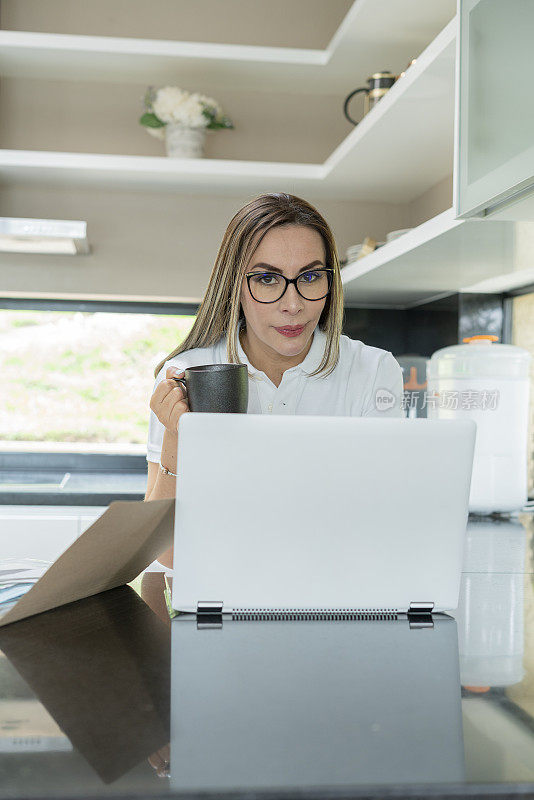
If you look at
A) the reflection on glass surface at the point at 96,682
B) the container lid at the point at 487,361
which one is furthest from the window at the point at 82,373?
the reflection on glass surface at the point at 96,682

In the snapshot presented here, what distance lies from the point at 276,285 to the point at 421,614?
2.34ft

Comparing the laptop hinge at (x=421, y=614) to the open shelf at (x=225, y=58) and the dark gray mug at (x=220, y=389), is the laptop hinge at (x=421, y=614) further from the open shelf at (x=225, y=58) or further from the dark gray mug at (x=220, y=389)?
the open shelf at (x=225, y=58)

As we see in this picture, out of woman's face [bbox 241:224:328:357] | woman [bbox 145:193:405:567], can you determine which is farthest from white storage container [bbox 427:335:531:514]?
woman's face [bbox 241:224:328:357]

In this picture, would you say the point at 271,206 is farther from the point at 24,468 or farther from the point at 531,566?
the point at 24,468

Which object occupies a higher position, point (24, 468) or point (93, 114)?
point (93, 114)

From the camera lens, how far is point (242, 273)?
4.76 ft

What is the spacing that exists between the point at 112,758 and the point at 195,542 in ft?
0.95

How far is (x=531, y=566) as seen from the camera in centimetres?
126

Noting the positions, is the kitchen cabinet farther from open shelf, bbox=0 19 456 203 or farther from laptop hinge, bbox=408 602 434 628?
laptop hinge, bbox=408 602 434 628

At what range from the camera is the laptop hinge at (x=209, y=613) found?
777mm

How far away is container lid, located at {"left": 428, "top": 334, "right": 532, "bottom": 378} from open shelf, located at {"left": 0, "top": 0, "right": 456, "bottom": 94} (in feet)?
2.97

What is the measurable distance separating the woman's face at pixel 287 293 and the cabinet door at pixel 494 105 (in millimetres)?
290

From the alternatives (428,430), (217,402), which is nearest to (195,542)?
(217,402)

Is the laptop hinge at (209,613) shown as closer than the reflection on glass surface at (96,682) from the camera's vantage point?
No
